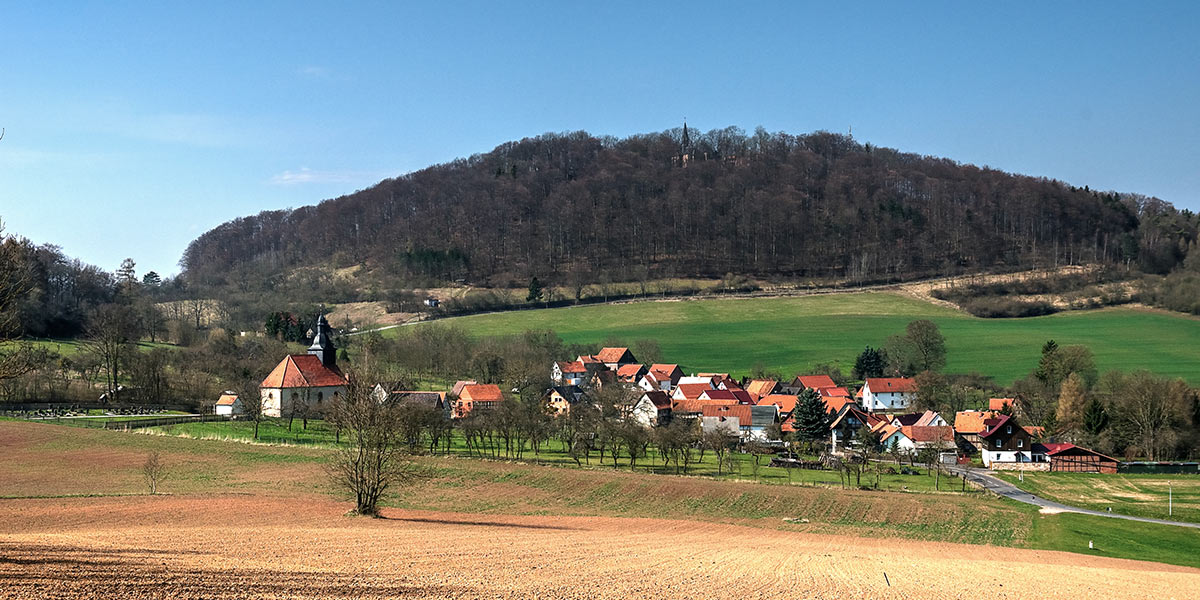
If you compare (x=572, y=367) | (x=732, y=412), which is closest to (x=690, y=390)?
(x=732, y=412)

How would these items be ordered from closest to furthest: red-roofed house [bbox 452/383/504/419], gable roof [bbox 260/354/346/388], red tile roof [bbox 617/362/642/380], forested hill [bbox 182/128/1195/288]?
red-roofed house [bbox 452/383/504/419]
gable roof [bbox 260/354/346/388]
red tile roof [bbox 617/362/642/380]
forested hill [bbox 182/128/1195/288]

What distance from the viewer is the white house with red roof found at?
236 ft

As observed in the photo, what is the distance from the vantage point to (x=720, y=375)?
9488 cm

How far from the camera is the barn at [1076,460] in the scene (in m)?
59.8

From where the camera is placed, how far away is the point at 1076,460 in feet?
199

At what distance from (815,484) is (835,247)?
114m

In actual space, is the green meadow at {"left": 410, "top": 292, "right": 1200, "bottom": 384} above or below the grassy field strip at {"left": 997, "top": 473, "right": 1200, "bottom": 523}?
above

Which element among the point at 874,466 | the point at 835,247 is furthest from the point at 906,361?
the point at 835,247

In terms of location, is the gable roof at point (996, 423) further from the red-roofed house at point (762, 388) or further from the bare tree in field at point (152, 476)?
the bare tree in field at point (152, 476)

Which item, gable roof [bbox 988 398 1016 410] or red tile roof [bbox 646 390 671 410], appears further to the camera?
red tile roof [bbox 646 390 671 410]

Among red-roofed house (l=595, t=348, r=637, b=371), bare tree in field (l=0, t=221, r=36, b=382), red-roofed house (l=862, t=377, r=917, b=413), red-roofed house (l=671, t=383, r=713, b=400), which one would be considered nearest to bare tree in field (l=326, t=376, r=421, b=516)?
bare tree in field (l=0, t=221, r=36, b=382)

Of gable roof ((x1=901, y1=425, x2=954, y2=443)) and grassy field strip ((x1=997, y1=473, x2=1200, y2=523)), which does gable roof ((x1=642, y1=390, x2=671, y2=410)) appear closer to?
gable roof ((x1=901, y1=425, x2=954, y2=443))

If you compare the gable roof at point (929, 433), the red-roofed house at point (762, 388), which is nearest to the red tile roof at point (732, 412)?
the red-roofed house at point (762, 388)

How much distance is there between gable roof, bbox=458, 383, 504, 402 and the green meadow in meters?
31.0
